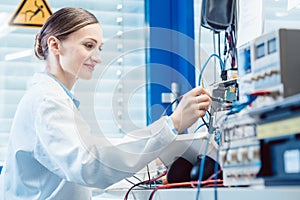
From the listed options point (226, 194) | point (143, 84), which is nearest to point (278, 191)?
point (226, 194)

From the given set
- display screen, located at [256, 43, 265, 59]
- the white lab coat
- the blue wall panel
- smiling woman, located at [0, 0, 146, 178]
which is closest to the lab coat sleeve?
the white lab coat

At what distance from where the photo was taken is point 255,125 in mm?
795

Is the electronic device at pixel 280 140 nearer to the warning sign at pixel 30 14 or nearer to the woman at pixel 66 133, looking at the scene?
the woman at pixel 66 133

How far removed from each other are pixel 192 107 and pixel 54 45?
0.58m

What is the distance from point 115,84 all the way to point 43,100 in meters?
1.17

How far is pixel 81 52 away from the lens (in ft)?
5.11

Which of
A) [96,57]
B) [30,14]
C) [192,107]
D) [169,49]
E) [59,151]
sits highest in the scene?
[30,14]

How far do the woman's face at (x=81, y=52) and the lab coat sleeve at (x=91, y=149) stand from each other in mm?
264

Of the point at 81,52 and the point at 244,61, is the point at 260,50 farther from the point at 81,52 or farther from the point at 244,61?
the point at 81,52

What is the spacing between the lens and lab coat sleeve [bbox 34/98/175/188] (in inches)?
47.5

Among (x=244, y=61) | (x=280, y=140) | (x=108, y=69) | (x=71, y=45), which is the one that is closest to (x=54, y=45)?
(x=71, y=45)

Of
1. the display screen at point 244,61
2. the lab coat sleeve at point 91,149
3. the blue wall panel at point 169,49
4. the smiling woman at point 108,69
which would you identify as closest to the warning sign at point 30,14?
the smiling woman at point 108,69

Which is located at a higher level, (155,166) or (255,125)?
(255,125)

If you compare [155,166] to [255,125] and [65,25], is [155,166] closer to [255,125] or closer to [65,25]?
[65,25]
